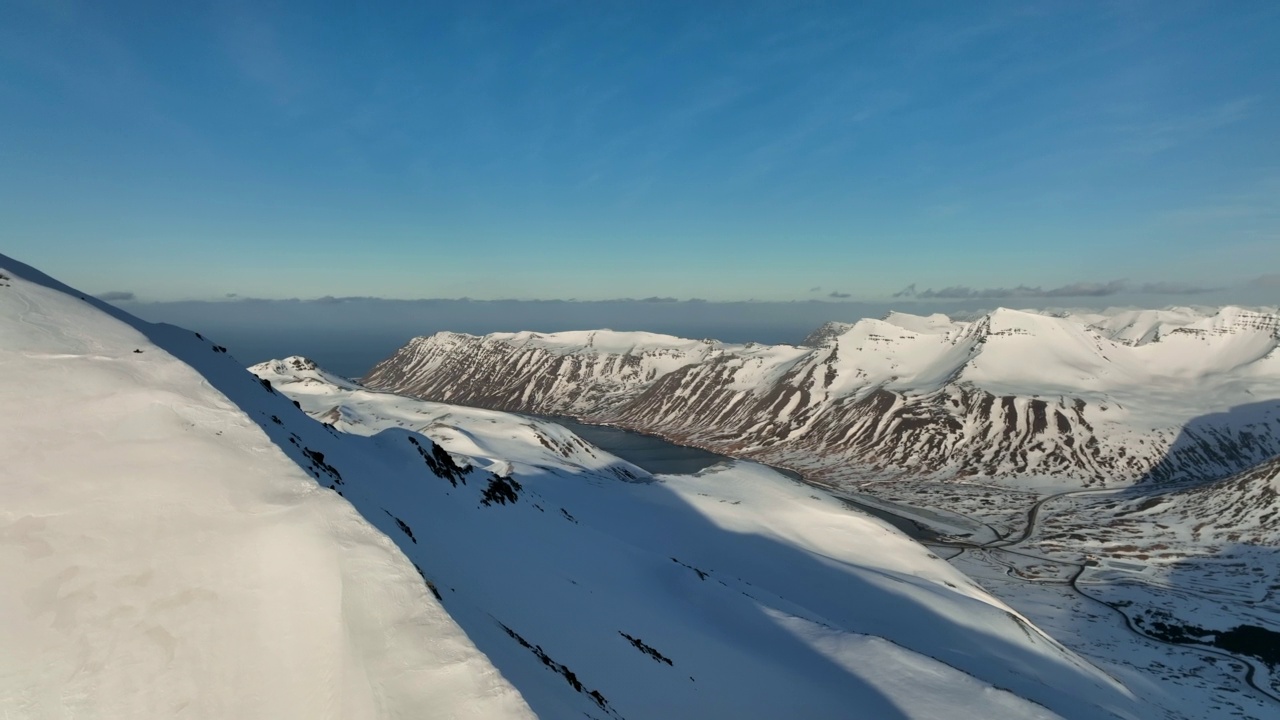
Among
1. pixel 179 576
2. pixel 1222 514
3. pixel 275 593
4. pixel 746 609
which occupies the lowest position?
pixel 1222 514

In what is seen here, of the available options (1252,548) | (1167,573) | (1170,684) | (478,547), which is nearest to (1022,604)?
(1170,684)

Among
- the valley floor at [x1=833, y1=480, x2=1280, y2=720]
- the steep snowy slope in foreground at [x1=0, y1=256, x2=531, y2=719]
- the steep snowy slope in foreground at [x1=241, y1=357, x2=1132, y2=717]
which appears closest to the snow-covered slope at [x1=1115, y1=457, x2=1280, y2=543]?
the valley floor at [x1=833, y1=480, x2=1280, y2=720]

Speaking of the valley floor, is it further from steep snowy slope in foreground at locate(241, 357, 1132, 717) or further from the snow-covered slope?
steep snowy slope in foreground at locate(241, 357, 1132, 717)

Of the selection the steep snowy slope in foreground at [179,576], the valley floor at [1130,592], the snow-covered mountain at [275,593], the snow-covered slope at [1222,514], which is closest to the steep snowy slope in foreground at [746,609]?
the snow-covered mountain at [275,593]

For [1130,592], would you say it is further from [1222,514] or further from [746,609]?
[746,609]

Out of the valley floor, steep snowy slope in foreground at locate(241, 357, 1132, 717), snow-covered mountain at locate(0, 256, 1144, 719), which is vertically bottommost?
the valley floor

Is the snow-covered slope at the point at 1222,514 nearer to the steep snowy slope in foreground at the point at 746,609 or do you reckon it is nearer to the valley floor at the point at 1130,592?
the valley floor at the point at 1130,592

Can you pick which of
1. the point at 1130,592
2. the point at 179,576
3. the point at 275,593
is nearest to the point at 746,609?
the point at 275,593
